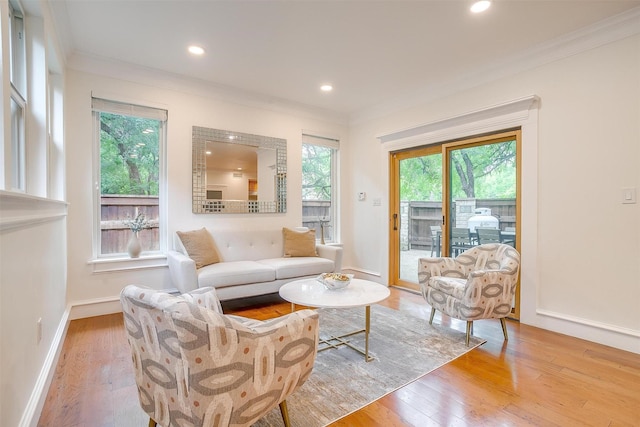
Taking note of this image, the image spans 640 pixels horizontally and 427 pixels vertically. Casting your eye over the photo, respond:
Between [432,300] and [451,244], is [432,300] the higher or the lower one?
the lower one

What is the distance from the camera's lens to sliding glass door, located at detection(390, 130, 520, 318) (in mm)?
3361

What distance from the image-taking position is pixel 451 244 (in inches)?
151

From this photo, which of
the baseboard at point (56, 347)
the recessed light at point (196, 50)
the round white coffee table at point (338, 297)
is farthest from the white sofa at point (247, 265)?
the recessed light at point (196, 50)


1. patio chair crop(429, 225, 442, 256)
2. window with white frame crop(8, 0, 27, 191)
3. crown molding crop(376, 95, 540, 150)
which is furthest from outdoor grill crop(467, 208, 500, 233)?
window with white frame crop(8, 0, 27, 191)

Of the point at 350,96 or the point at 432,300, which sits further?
the point at 350,96

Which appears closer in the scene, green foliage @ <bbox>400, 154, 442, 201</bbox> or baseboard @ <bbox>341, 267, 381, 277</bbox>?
green foliage @ <bbox>400, 154, 442, 201</bbox>

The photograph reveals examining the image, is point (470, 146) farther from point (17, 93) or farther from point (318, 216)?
point (17, 93)

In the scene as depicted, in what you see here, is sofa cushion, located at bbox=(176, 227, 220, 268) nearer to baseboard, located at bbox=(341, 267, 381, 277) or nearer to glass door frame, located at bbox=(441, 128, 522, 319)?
baseboard, located at bbox=(341, 267, 381, 277)

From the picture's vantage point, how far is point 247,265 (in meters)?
3.58

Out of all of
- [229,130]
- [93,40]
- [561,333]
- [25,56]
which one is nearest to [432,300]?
[561,333]

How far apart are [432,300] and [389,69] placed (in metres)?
2.44

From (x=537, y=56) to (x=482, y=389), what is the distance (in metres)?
2.99

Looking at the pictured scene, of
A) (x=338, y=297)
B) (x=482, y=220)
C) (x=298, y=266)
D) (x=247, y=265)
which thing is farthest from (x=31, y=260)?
(x=482, y=220)

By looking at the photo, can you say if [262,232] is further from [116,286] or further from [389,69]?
[389,69]
